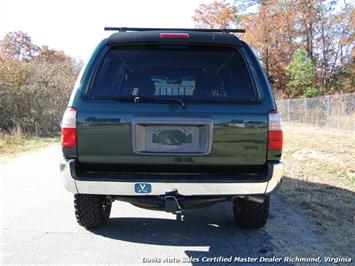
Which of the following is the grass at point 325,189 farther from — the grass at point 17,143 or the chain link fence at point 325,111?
the chain link fence at point 325,111

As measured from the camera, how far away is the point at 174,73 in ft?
14.4

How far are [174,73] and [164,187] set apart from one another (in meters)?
1.47

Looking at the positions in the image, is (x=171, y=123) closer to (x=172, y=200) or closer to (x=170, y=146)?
(x=170, y=146)

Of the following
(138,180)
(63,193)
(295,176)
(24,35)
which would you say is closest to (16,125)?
(63,193)

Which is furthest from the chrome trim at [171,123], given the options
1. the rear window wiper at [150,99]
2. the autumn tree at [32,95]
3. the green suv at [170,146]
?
the autumn tree at [32,95]

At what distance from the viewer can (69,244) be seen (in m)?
4.09

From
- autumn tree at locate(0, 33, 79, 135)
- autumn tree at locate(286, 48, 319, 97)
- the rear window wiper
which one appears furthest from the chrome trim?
autumn tree at locate(286, 48, 319, 97)

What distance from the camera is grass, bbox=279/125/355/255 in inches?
185

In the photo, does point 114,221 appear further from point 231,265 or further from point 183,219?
point 231,265

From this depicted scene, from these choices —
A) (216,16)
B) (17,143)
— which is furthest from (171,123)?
(216,16)

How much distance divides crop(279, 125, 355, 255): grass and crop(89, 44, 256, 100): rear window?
2013 millimetres

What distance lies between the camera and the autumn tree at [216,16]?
45281 millimetres

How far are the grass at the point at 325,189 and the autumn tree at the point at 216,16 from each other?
120 ft

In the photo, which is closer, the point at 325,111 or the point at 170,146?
the point at 170,146
